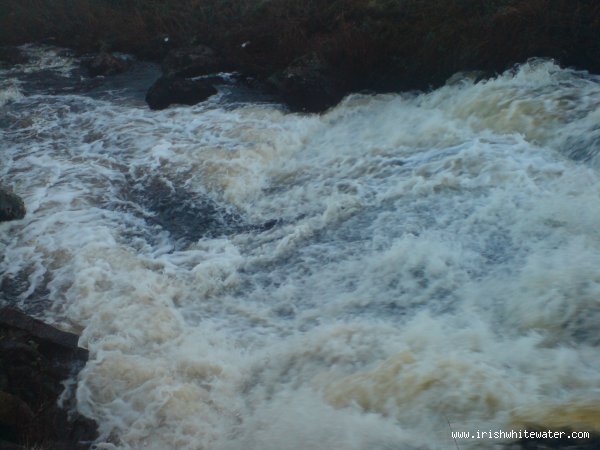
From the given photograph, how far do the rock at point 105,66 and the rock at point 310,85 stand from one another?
607 centimetres

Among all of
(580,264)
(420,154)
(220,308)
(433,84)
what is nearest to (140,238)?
(220,308)

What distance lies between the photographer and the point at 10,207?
8906mm

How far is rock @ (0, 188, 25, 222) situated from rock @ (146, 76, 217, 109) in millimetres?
4872

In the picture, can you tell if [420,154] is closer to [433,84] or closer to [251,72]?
[433,84]

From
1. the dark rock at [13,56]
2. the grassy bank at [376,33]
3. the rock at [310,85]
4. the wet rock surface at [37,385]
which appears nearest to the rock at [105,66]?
the grassy bank at [376,33]

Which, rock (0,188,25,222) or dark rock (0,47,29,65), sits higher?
dark rock (0,47,29,65)

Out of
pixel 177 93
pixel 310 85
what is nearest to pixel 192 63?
pixel 177 93

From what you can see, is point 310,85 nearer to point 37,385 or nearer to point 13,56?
point 37,385

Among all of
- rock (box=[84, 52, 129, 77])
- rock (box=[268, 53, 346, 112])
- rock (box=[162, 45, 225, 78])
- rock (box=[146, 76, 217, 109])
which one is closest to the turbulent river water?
rock (box=[268, 53, 346, 112])

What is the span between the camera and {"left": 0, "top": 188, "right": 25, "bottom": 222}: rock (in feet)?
29.0

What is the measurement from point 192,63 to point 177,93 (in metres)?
1.46

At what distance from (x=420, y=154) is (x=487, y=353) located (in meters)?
4.67

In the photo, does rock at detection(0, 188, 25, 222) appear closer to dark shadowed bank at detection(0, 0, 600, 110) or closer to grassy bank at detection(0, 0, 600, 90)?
dark shadowed bank at detection(0, 0, 600, 110)

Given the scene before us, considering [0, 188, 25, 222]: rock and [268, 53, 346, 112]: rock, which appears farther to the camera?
[268, 53, 346, 112]: rock
